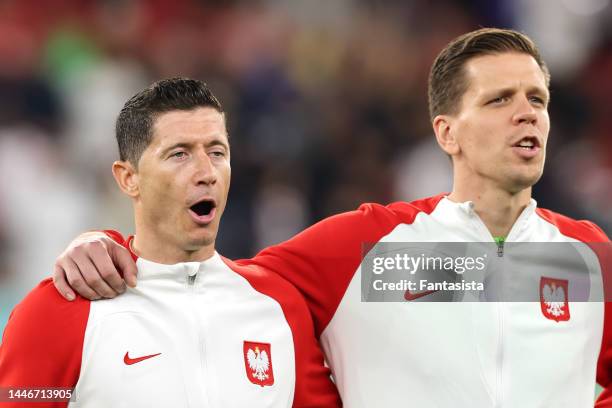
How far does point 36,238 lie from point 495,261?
488 cm

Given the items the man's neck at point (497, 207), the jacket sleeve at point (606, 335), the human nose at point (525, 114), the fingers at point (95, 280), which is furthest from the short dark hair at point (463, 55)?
the fingers at point (95, 280)

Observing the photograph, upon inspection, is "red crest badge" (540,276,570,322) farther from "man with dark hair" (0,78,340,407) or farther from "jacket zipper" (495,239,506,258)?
"man with dark hair" (0,78,340,407)

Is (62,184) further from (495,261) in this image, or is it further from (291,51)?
(495,261)

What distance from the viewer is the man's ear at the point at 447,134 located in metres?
3.81

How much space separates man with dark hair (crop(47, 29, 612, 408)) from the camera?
339cm

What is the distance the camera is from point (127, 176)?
3.46 metres

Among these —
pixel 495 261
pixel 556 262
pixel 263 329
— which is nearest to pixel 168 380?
pixel 263 329

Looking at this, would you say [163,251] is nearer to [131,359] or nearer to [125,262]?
[125,262]

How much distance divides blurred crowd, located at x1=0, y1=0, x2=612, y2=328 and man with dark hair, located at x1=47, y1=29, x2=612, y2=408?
12.5ft

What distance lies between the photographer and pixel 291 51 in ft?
29.7

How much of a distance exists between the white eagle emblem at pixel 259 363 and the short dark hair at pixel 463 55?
3.93ft

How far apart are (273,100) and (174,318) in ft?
18.0

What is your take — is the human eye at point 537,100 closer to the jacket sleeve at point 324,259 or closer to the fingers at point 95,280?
the jacket sleeve at point 324,259

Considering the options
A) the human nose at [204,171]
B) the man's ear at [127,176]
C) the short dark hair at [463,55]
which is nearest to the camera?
the human nose at [204,171]
